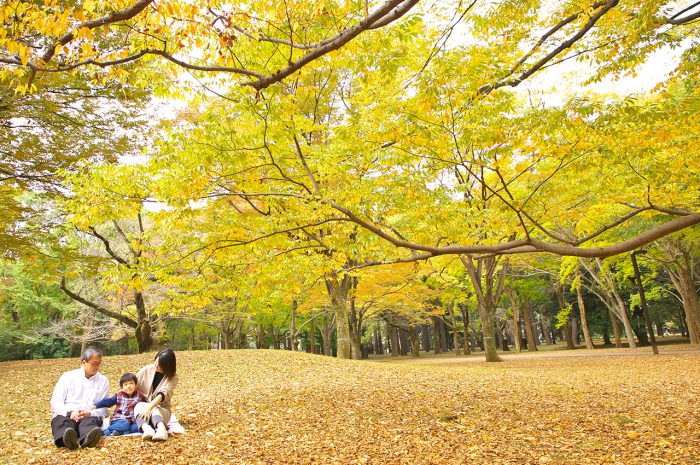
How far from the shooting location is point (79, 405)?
467cm

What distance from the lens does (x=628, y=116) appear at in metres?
5.90

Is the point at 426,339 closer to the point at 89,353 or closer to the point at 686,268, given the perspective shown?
the point at 686,268

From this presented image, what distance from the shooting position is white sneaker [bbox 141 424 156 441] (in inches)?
177

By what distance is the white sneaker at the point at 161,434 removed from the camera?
4.50 metres

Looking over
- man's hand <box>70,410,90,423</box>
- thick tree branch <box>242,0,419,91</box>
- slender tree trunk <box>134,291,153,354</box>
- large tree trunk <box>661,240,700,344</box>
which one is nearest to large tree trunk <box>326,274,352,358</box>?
slender tree trunk <box>134,291,153,354</box>

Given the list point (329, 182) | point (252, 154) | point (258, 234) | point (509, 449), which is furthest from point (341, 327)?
point (509, 449)

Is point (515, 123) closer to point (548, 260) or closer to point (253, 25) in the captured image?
point (253, 25)

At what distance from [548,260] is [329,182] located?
700 inches

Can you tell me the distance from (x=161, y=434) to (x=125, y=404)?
2.21ft

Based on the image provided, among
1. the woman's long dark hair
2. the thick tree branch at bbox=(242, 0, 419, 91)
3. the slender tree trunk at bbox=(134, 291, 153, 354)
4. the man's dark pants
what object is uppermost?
the thick tree branch at bbox=(242, 0, 419, 91)

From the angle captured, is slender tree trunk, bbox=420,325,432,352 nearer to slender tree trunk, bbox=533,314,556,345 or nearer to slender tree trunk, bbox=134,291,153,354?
slender tree trunk, bbox=533,314,556,345

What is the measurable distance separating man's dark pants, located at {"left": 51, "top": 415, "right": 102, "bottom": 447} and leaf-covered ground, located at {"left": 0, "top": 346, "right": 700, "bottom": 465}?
134mm

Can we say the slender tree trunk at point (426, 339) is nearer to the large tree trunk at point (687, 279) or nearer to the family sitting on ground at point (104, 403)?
the large tree trunk at point (687, 279)

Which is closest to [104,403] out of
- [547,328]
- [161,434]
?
[161,434]
